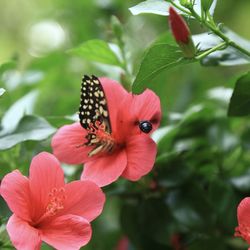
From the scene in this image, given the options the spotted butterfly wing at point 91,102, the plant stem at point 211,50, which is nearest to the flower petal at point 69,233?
the spotted butterfly wing at point 91,102

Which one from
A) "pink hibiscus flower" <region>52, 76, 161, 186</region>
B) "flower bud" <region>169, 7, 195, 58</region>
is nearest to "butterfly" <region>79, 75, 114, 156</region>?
"pink hibiscus flower" <region>52, 76, 161, 186</region>

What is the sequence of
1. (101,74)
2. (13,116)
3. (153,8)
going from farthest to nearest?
(101,74) → (13,116) → (153,8)

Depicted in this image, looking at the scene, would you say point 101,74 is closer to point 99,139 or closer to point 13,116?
point 13,116

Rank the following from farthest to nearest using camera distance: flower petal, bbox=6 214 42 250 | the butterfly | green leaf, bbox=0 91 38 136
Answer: green leaf, bbox=0 91 38 136 < the butterfly < flower petal, bbox=6 214 42 250

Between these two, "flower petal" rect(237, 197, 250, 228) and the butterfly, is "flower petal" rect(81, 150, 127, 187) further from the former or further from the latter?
"flower petal" rect(237, 197, 250, 228)

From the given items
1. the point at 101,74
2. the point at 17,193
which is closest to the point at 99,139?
the point at 17,193

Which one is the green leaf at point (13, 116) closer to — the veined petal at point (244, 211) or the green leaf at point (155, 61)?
the green leaf at point (155, 61)
